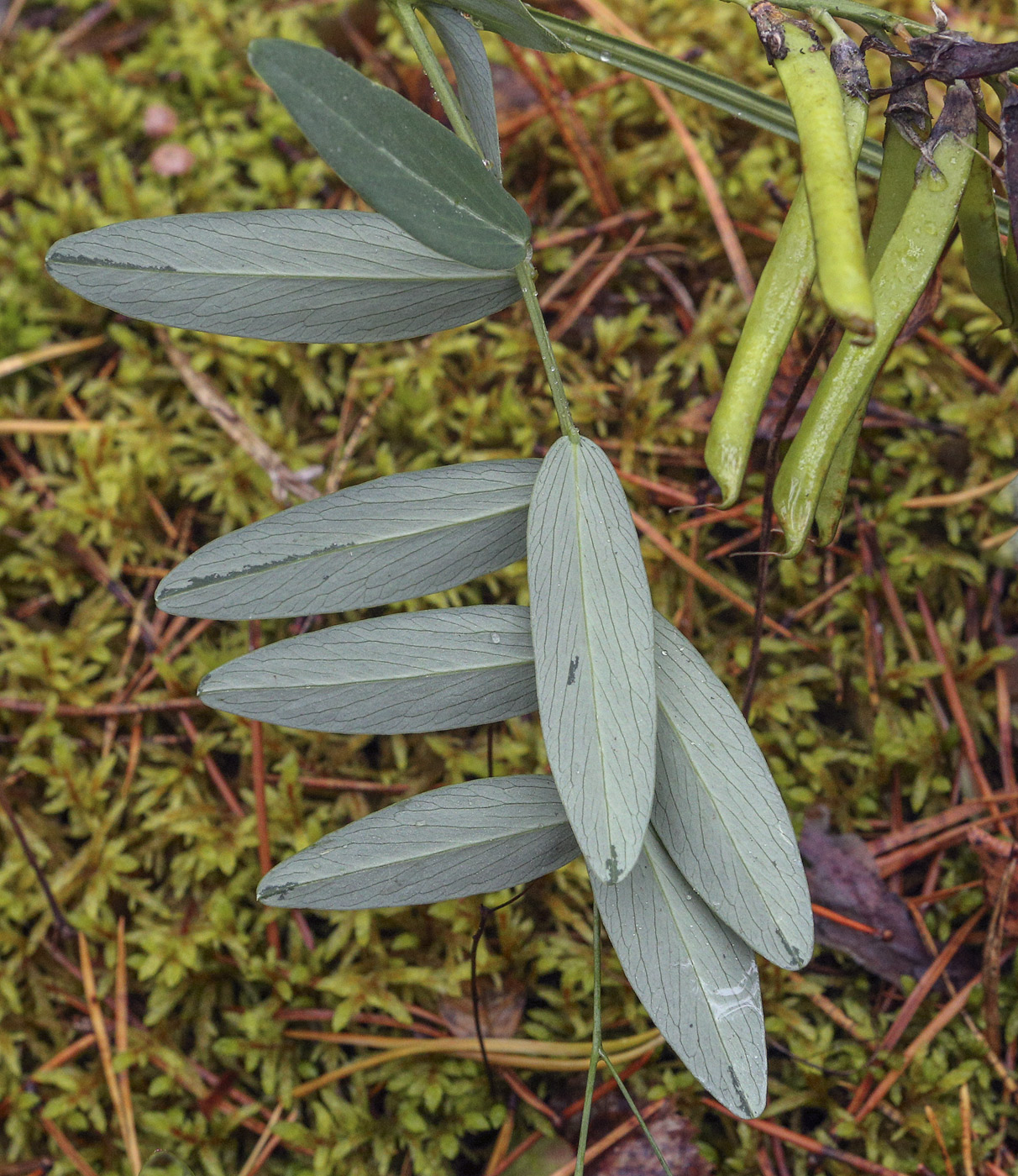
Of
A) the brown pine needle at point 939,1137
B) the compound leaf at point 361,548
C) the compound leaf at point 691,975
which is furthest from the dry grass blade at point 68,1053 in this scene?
the brown pine needle at point 939,1137

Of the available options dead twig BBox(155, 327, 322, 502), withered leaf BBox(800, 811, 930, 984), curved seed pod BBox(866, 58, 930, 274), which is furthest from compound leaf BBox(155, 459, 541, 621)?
withered leaf BBox(800, 811, 930, 984)

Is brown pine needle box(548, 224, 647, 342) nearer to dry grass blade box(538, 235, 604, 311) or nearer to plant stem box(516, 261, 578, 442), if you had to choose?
Result: dry grass blade box(538, 235, 604, 311)

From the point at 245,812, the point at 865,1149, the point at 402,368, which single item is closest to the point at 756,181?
the point at 402,368

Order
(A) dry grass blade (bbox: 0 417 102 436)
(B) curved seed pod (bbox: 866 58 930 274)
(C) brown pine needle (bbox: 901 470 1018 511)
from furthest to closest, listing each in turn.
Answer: (A) dry grass blade (bbox: 0 417 102 436), (C) brown pine needle (bbox: 901 470 1018 511), (B) curved seed pod (bbox: 866 58 930 274)

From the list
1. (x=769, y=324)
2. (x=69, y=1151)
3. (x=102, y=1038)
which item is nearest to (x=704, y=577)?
(x=769, y=324)

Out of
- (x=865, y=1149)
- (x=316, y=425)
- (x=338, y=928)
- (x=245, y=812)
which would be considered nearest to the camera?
(x=865, y=1149)

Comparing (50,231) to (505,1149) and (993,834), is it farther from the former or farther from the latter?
(993,834)

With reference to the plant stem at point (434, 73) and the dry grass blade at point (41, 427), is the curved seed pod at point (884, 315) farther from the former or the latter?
the dry grass blade at point (41, 427)
